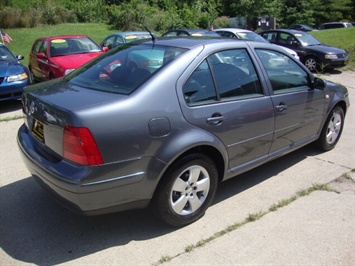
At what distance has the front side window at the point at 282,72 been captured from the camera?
4059mm

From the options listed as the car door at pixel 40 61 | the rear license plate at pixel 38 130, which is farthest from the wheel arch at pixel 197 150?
the car door at pixel 40 61

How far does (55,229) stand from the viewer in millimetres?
3314

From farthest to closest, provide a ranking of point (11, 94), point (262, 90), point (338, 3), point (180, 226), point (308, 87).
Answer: point (338, 3), point (11, 94), point (308, 87), point (262, 90), point (180, 226)

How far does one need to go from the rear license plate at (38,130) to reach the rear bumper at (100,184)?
197 mm

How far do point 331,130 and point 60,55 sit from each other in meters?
6.69

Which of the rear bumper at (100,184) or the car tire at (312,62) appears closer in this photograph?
the rear bumper at (100,184)

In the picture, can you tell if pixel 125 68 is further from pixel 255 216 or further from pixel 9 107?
pixel 9 107

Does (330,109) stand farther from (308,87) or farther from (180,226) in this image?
(180,226)

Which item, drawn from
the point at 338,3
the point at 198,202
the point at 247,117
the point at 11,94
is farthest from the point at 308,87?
the point at 338,3

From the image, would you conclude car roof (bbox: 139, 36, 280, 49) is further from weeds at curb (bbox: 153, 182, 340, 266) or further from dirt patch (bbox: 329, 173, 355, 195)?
dirt patch (bbox: 329, 173, 355, 195)

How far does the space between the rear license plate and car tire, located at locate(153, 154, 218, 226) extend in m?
1.10

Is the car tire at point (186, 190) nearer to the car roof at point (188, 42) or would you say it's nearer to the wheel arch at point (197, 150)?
the wheel arch at point (197, 150)

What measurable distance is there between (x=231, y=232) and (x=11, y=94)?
241 inches

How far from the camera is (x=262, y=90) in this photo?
3.89 metres
